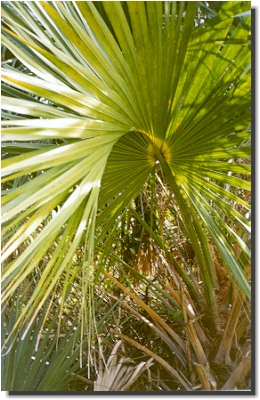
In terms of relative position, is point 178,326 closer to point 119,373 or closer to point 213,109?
point 119,373

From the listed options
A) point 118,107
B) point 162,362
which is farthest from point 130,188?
point 162,362

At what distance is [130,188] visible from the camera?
56.9 inches

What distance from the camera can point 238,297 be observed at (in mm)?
1415

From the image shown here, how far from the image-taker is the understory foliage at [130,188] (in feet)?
3.49

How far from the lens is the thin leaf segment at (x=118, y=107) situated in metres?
1.03

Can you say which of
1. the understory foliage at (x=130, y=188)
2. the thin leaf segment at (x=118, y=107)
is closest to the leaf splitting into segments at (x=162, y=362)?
the understory foliage at (x=130, y=188)

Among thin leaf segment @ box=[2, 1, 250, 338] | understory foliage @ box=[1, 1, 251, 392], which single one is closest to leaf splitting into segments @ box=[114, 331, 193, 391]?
understory foliage @ box=[1, 1, 251, 392]

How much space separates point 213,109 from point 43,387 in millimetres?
801

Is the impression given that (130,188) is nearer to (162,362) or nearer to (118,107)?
(118,107)

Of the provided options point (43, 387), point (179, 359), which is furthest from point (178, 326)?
point (43, 387)

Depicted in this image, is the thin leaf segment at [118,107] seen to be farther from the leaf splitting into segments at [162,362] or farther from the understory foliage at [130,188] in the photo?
the leaf splitting into segments at [162,362]

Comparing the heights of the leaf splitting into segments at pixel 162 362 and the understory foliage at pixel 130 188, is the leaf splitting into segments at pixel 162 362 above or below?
below

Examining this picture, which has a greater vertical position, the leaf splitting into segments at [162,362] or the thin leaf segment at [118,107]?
the thin leaf segment at [118,107]

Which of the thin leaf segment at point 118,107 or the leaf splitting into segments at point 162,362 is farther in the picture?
the leaf splitting into segments at point 162,362
